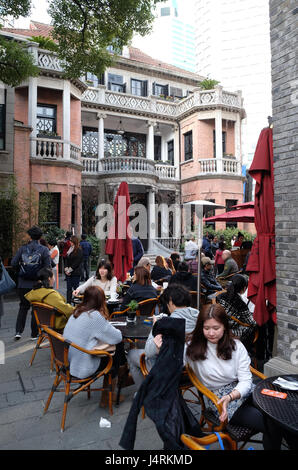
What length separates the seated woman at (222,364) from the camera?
2402 mm

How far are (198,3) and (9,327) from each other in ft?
417

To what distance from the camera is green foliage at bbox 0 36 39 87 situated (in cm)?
864

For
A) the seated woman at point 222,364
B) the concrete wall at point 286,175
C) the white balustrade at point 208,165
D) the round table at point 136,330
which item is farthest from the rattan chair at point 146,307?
the white balustrade at point 208,165

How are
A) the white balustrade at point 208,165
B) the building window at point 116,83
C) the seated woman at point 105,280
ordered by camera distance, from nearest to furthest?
the seated woman at point 105,280
the white balustrade at point 208,165
the building window at point 116,83

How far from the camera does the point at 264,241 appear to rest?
3768 millimetres

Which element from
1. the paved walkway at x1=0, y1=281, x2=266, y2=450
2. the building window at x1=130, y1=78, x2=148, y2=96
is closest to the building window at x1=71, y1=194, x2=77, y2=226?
the building window at x1=130, y1=78, x2=148, y2=96

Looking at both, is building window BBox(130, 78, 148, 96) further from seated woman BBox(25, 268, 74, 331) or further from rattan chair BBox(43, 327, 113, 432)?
rattan chair BBox(43, 327, 113, 432)

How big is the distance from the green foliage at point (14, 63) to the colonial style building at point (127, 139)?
408cm

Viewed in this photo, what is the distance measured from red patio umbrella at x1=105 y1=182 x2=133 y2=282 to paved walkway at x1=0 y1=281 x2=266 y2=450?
2.44m

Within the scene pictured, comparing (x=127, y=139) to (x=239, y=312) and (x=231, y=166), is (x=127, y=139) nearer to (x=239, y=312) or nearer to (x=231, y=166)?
(x=231, y=166)

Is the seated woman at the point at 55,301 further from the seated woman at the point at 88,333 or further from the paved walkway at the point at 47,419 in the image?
the seated woman at the point at 88,333

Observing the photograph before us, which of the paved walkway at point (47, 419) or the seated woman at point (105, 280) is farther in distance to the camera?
the seated woman at point (105, 280)

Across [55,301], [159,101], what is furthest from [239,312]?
[159,101]

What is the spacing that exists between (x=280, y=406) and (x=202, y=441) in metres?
0.56
